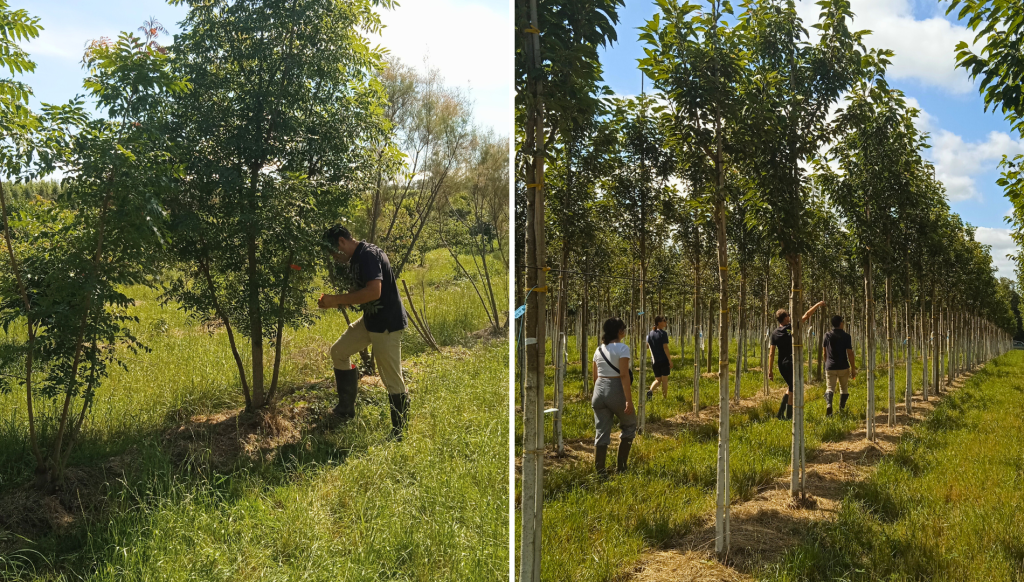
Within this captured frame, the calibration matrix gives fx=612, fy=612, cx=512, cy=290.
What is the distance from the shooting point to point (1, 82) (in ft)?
12.5

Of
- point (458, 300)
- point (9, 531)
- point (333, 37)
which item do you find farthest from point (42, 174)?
point (458, 300)

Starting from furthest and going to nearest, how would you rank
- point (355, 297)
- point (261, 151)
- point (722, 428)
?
point (261, 151) < point (355, 297) < point (722, 428)

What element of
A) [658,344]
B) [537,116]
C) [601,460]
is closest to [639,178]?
[658,344]

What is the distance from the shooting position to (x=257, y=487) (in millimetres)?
4074

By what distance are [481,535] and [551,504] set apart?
1.53 m

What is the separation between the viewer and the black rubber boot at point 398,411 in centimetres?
527

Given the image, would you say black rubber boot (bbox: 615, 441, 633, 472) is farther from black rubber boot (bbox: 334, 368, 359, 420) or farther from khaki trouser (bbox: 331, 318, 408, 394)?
black rubber boot (bbox: 334, 368, 359, 420)

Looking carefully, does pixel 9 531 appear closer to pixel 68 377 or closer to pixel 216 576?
pixel 68 377

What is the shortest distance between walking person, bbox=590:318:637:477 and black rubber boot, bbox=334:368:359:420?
88.6 inches

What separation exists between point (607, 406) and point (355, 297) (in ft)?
8.36

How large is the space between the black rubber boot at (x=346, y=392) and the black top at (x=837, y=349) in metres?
7.44

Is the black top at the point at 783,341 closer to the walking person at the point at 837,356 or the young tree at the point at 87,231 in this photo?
the walking person at the point at 837,356

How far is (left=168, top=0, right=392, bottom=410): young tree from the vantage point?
511cm

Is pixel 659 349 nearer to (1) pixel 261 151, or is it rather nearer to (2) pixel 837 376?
(2) pixel 837 376
